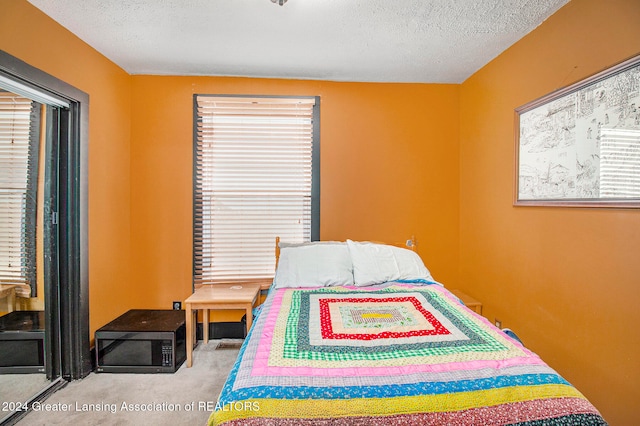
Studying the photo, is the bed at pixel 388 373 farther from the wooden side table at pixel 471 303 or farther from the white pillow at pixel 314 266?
the wooden side table at pixel 471 303

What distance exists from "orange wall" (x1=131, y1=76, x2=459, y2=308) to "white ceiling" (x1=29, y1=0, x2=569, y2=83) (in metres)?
0.21

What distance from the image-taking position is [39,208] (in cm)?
227

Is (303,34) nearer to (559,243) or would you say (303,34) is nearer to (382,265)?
(382,265)

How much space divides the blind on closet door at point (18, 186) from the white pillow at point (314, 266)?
1707mm

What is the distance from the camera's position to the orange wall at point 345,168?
10.3 feet

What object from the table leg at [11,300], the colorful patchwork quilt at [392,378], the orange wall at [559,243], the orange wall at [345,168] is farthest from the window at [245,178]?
the orange wall at [559,243]

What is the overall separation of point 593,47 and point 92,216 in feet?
11.8

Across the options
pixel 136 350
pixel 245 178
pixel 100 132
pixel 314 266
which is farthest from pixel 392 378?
pixel 100 132

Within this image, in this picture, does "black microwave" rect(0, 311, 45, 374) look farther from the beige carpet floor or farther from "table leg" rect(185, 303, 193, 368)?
"table leg" rect(185, 303, 193, 368)

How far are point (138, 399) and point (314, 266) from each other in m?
1.53

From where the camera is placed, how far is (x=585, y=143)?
189cm

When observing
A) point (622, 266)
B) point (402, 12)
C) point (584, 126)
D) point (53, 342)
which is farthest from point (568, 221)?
point (53, 342)

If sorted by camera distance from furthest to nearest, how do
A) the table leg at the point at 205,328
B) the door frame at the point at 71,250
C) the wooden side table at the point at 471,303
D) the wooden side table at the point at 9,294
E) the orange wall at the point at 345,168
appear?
the orange wall at the point at 345,168 < the table leg at the point at 205,328 < the wooden side table at the point at 471,303 < the door frame at the point at 71,250 < the wooden side table at the point at 9,294

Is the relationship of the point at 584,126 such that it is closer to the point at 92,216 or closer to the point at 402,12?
the point at 402,12
